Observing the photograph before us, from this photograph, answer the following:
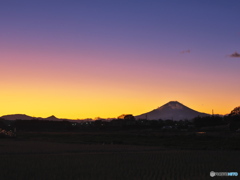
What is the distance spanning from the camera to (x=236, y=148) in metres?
35.3

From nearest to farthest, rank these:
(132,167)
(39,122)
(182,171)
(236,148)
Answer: (182,171) < (132,167) < (236,148) < (39,122)

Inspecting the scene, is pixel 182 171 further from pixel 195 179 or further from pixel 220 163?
pixel 220 163

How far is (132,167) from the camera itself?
65.4 ft

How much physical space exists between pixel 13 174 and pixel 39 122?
12925 centimetres

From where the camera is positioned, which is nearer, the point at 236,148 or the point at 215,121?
the point at 236,148

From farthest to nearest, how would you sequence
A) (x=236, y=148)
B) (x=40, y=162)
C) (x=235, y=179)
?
(x=236, y=148) → (x=40, y=162) → (x=235, y=179)

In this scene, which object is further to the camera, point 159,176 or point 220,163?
point 220,163

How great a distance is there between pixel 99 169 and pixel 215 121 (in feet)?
328

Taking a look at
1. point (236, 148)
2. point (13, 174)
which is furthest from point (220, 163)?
point (236, 148)

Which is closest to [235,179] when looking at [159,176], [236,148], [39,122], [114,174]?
[159,176]

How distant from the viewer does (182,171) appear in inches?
726

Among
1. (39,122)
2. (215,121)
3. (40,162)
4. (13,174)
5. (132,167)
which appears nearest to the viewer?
(13,174)

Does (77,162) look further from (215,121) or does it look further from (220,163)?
(215,121)

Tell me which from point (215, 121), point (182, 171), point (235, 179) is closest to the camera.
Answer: point (235, 179)
